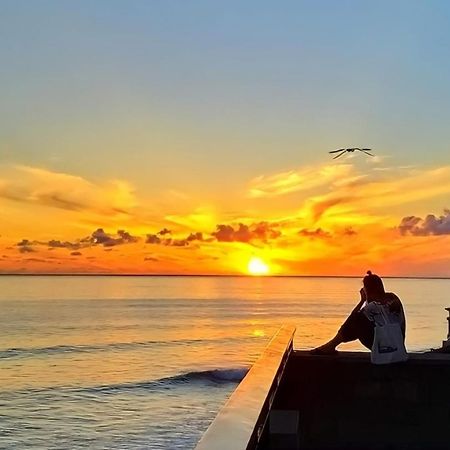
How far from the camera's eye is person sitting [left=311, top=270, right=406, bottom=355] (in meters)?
6.36

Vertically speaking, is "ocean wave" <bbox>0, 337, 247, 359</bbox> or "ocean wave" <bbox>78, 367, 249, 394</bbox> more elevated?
"ocean wave" <bbox>0, 337, 247, 359</bbox>

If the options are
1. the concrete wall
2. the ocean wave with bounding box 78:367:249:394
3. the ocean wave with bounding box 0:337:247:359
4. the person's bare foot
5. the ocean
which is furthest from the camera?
the ocean wave with bounding box 0:337:247:359

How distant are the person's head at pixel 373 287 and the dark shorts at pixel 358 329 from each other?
180 millimetres

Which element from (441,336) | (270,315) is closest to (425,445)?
(441,336)

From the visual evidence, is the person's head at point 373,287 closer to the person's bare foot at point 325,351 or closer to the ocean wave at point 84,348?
the person's bare foot at point 325,351

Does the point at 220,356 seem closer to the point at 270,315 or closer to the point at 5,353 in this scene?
the point at 5,353

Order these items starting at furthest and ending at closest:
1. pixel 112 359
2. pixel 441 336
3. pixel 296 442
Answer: pixel 441 336 < pixel 112 359 < pixel 296 442

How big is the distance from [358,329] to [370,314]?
236 mm

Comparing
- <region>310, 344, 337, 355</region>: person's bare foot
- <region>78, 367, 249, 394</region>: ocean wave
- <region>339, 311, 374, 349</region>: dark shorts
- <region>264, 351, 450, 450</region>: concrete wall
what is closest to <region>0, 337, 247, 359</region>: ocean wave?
<region>78, 367, 249, 394</region>: ocean wave

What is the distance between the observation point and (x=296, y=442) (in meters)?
5.00

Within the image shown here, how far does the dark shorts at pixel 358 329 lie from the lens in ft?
21.1

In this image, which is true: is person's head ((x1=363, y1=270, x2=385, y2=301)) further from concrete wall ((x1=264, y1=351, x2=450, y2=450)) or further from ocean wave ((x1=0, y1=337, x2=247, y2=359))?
ocean wave ((x1=0, y1=337, x2=247, y2=359))

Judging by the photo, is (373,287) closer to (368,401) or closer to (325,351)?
(325,351)

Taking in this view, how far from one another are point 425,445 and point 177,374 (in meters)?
34.0
